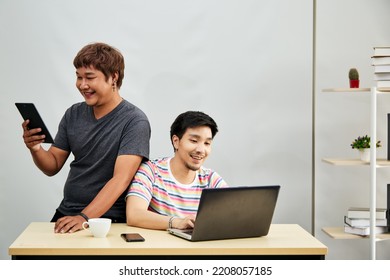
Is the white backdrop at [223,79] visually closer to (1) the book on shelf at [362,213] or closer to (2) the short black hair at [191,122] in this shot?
(1) the book on shelf at [362,213]

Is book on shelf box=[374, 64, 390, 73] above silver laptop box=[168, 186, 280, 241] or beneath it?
above

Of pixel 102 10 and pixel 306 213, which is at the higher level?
pixel 102 10

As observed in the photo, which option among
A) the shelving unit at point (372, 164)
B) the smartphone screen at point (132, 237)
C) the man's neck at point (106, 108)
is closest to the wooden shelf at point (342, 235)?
the shelving unit at point (372, 164)

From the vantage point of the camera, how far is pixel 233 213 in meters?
2.46

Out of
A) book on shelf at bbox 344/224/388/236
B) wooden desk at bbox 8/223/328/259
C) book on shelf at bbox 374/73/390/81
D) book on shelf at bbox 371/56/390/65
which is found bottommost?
book on shelf at bbox 344/224/388/236

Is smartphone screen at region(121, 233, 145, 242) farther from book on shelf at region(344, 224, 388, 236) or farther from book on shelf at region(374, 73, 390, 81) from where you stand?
book on shelf at region(374, 73, 390, 81)

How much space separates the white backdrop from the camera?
438cm

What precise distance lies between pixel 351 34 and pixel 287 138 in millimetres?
829

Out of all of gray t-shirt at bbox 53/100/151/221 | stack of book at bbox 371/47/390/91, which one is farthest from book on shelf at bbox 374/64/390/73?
gray t-shirt at bbox 53/100/151/221

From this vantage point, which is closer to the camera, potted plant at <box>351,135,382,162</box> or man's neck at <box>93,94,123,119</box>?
man's neck at <box>93,94,123,119</box>

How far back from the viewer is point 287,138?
4.52 meters

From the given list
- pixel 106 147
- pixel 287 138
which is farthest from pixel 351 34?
pixel 106 147

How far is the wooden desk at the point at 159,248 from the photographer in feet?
7.63
